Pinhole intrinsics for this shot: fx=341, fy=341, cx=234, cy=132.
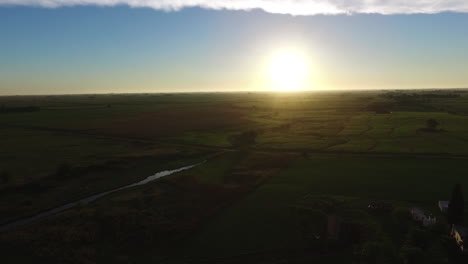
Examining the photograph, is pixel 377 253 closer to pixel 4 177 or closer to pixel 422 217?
pixel 422 217

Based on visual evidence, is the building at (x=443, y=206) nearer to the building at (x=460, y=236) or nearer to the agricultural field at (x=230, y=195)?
the agricultural field at (x=230, y=195)

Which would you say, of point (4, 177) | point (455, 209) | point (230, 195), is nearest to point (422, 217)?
point (455, 209)

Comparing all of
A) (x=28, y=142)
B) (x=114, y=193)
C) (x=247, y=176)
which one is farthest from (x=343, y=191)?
(x=28, y=142)

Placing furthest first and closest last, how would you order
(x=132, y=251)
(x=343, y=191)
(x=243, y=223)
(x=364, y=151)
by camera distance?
(x=364, y=151) → (x=343, y=191) → (x=243, y=223) → (x=132, y=251)

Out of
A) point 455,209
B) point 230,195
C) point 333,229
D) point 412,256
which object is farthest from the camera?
point 230,195

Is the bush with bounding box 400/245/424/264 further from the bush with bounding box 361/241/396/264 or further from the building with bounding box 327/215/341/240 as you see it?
the building with bounding box 327/215/341/240

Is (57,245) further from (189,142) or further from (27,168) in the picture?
(189,142)
